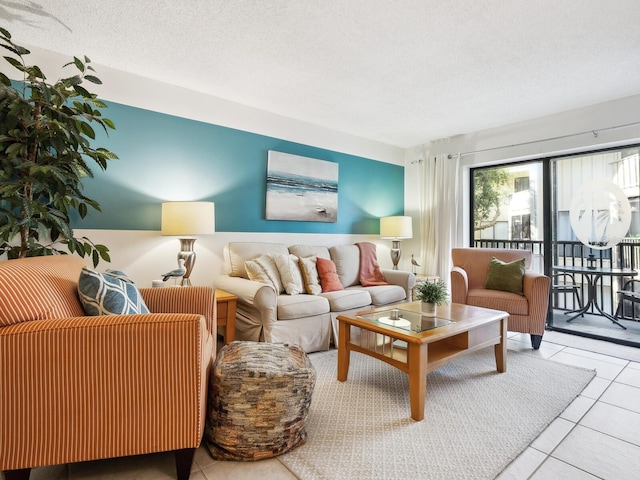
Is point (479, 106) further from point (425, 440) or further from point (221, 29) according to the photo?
point (425, 440)

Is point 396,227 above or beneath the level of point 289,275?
above

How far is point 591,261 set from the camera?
3797 mm

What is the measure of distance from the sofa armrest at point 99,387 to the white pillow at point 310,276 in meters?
1.94

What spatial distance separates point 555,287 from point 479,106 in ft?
7.58

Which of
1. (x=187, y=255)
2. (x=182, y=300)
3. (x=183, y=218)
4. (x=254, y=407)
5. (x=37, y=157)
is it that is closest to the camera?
(x=254, y=407)

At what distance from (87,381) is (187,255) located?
1.75 m

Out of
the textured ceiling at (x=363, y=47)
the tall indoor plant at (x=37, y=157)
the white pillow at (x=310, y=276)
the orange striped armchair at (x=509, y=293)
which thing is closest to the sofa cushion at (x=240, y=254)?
the white pillow at (x=310, y=276)

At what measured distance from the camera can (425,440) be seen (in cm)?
171

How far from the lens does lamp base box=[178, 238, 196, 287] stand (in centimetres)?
292

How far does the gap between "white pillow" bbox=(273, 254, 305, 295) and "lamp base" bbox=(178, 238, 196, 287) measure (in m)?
0.74

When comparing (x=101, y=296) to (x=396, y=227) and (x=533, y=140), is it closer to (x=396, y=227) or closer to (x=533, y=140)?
(x=396, y=227)

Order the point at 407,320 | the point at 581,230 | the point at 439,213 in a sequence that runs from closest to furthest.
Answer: the point at 407,320
the point at 581,230
the point at 439,213

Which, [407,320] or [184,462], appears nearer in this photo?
[184,462]

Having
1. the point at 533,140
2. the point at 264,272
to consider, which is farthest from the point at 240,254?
the point at 533,140
